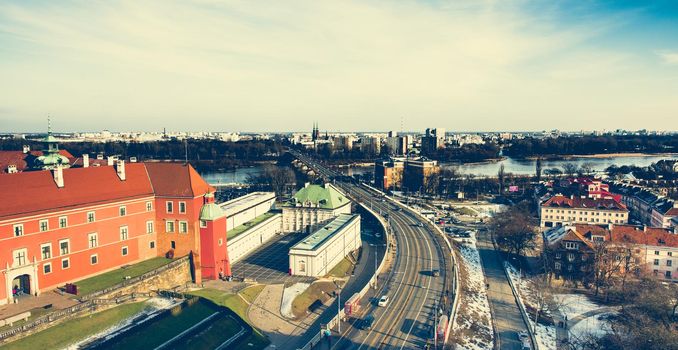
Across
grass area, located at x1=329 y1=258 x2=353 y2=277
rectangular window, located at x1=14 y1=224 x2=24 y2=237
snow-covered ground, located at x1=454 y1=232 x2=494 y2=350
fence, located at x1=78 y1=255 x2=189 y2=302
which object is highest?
rectangular window, located at x1=14 y1=224 x2=24 y2=237

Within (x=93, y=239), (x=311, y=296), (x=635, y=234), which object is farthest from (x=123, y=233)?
(x=635, y=234)

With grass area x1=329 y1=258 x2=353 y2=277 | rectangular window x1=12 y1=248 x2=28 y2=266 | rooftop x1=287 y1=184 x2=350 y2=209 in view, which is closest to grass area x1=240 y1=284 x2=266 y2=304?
grass area x1=329 y1=258 x2=353 y2=277

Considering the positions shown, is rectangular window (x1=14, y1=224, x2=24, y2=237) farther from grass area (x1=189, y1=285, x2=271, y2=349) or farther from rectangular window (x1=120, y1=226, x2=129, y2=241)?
grass area (x1=189, y1=285, x2=271, y2=349)

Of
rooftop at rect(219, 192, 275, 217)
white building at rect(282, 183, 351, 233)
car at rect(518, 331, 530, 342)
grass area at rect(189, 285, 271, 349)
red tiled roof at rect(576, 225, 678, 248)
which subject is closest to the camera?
grass area at rect(189, 285, 271, 349)

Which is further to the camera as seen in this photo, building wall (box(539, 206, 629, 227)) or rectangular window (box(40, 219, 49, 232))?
building wall (box(539, 206, 629, 227))

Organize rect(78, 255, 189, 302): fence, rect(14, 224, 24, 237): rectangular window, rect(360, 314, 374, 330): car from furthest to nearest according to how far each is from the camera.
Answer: rect(360, 314, 374, 330): car < rect(78, 255, 189, 302): fence < rect(14, 224, 24, 237): rectangular window

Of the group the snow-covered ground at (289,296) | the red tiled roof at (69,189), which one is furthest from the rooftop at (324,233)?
the red tiled roof at (69,189)

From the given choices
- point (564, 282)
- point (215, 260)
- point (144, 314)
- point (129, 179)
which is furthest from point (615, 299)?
point (129, 179)
